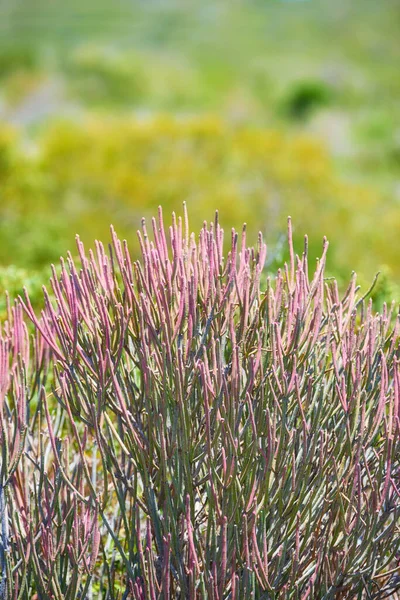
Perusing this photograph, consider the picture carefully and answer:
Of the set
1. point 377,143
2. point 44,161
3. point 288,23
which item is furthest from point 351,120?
point 288,23

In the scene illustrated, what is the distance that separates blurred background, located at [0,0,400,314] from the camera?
16750 mm

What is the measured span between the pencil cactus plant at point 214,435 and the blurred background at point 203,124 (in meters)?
2.26

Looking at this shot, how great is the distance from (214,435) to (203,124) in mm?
19527

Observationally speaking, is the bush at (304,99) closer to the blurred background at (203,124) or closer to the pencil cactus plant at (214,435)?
the blurred background at (203,124)

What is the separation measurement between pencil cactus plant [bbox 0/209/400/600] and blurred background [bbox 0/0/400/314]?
7.41 feet

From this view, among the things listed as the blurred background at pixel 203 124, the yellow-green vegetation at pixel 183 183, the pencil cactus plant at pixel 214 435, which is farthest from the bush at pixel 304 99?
the pencil cactus plant at pixel 214 435

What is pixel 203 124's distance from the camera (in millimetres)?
20984

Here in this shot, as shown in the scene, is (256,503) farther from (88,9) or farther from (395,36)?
(88,9)

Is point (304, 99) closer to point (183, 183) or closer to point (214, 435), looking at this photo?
point (183, 183)

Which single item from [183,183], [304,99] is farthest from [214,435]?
[304,99]

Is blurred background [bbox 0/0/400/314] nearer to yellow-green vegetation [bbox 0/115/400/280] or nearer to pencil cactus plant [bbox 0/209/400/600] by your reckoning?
yellow-green vegetation [bbox 0/115/400/280]

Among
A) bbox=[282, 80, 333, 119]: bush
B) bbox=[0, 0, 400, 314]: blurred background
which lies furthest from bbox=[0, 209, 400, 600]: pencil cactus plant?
bbox=[282, 80, 333, 119]: bush

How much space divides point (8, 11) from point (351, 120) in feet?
204

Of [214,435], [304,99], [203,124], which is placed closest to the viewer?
[214,435]
